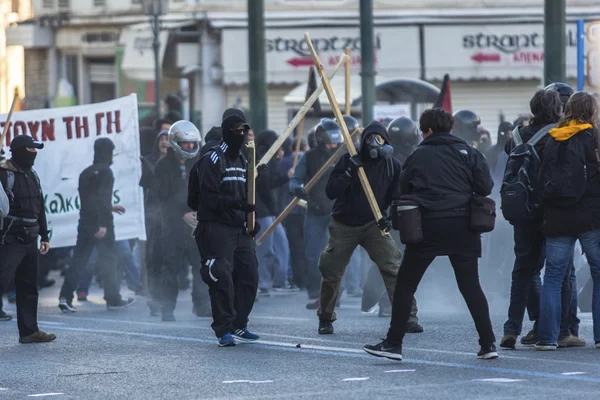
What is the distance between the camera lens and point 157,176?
14.4 meters

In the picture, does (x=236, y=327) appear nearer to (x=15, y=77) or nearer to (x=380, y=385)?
(x=380, y=385)

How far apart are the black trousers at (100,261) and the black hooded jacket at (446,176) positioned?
21.0ft

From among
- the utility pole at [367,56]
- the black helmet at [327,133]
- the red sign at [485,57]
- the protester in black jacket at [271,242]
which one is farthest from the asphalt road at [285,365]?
the red sign at [485,57]

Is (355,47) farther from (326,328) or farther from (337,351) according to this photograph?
(337,351)

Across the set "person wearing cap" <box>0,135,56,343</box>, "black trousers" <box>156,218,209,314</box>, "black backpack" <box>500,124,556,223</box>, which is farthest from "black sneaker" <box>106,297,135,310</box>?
"black backpack" <box>500,124,556,223</box>

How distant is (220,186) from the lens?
11.2 meters

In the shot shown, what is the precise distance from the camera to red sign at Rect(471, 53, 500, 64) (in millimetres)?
34344

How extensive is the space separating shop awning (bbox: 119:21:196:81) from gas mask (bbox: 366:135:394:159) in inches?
887

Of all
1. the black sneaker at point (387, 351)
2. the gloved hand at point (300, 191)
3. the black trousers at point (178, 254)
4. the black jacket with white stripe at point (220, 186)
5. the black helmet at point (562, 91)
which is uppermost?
the black helmet at point (562, 91)

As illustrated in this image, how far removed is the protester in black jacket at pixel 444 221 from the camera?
32.1ft

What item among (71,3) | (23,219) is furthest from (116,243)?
(71,3)

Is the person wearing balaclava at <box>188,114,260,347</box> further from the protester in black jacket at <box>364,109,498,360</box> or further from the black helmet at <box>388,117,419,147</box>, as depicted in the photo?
the black helmet at <box>388,117,419,147</box>

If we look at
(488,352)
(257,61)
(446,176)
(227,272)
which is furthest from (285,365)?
(257,61)

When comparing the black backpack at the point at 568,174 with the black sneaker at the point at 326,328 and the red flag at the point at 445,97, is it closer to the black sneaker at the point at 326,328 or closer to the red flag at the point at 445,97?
the black sneaker at the point at 326,328
